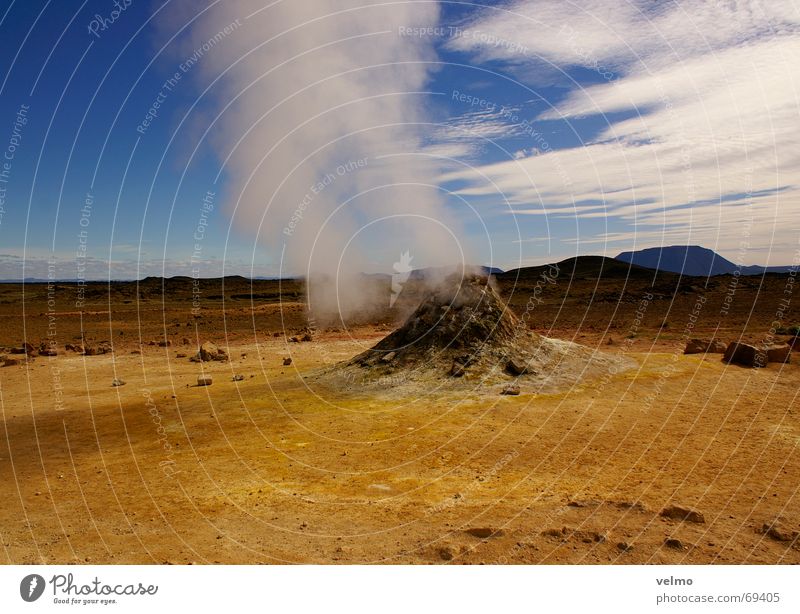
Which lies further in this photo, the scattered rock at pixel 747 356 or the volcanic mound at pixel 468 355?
the scattered rock at pixel 747 356

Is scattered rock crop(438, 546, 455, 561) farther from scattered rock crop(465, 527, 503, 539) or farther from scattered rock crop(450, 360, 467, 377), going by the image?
scattered rock crop(450, 360, 467, 377)

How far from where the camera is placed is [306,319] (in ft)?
149

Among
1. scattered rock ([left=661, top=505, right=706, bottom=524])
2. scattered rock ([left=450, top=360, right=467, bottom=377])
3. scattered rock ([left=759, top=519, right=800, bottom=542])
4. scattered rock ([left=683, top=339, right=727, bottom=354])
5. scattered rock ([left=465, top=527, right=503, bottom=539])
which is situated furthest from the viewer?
scattered rock ([left=683, top=339, right=727, bottom=354])

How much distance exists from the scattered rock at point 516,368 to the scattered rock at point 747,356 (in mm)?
8823

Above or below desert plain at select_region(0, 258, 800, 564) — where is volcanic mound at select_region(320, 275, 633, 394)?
above

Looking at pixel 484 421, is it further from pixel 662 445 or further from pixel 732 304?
pixel 732 304

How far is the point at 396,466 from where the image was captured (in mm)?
11344

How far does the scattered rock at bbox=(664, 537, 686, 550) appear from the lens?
7.63 meters

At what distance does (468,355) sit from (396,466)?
294 inches

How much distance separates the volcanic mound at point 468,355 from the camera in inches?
687

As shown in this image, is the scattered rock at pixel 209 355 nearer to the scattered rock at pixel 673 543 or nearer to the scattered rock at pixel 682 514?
the scattered rock at pixel 682 514
